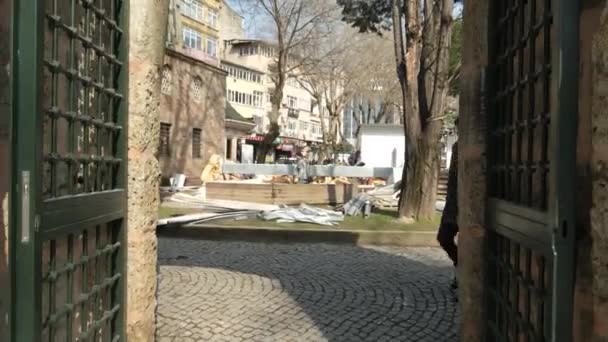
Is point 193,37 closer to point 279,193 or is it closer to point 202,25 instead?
point 202,25

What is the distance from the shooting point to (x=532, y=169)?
2512 millimetres

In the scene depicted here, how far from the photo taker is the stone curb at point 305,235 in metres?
9.38

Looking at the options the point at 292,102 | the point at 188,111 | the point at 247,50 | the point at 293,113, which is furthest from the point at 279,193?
the point at 292,102

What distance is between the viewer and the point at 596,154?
75.3 inches

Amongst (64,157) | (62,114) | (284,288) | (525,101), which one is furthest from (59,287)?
(284,288)

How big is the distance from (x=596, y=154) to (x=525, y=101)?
777 millimetres

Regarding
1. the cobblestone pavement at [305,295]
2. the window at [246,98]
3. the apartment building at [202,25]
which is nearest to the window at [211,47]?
the apartment building at [202,25]

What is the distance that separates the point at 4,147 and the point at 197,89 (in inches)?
1111

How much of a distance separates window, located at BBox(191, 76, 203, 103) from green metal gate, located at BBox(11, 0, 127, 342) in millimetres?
26666

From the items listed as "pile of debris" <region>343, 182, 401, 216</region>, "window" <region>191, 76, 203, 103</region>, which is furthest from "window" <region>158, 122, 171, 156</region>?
"pile of debris" <region>343, 182, 401, 216</region>

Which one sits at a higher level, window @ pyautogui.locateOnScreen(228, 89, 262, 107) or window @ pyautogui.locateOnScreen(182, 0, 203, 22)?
window @ pyautogui.locateOnScreen(182, 0, 203, 22)

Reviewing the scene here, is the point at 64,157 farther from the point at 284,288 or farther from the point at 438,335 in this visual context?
the point at 284,288

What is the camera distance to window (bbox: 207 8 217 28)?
52625 mm

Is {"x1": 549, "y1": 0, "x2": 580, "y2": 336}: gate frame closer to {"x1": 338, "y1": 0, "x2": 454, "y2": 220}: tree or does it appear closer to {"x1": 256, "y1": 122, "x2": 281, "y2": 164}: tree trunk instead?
{"x1": 338, "y1": 0, "x2": 454, "y2": 220}: tree
